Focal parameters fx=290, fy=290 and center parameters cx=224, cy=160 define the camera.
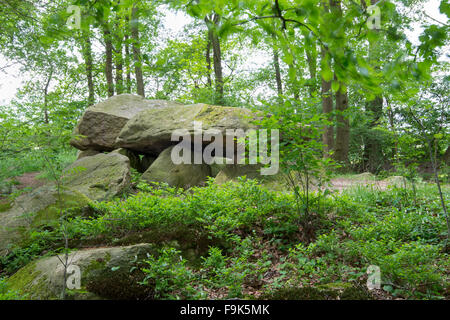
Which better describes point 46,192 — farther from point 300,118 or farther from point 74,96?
point 74,96

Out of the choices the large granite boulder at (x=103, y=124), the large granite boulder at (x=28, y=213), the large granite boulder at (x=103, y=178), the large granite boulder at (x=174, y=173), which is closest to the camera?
the large granite boulder at (x=28, y=213)

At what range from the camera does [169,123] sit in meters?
7.08

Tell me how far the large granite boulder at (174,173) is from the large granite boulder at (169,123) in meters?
0.52

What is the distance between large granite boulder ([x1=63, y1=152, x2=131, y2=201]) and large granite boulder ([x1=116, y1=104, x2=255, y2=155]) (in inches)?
38.2

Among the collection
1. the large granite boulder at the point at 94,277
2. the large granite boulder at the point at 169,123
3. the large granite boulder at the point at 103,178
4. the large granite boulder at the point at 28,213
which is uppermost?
the large granite boulder at the point at 169,123

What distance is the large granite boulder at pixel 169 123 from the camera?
655cm

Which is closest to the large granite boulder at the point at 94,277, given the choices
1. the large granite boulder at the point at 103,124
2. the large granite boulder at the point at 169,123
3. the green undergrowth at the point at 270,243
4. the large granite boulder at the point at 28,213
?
the green undergrowth at the point at 270,243

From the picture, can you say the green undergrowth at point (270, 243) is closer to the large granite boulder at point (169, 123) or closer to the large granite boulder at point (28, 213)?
the large granite boulder at point (28, 213)

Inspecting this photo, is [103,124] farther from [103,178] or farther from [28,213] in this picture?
[28,213]

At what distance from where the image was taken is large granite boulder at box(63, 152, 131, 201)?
17.9 ft

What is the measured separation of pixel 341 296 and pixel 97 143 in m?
7.83

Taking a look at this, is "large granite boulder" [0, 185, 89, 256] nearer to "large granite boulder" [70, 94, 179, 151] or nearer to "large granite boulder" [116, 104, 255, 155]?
"large granite boulder" [116, 104, 255, 155]

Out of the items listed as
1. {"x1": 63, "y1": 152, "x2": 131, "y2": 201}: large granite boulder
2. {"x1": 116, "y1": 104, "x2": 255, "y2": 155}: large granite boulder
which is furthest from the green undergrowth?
{"x1": 116, "y1": 104, "x2": 255, "y2": 155}: large granite boulder

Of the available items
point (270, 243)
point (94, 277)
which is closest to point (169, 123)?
point (270, 243)
